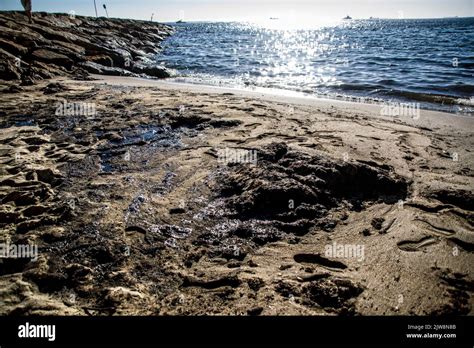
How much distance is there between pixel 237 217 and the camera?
352 centimetres

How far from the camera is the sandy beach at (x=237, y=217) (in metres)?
2.48

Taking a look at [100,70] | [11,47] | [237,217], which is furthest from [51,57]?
[237,217]

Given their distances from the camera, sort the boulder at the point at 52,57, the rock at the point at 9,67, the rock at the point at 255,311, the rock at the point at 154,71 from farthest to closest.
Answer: the rock at the point at 154,71
the boulder at the point at 52,57
the rock at the point at 9,67
the rock at the point at 255,311

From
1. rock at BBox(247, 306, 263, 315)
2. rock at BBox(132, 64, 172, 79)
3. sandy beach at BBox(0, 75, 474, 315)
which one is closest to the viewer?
rock at BBox(247, 306, 263, 315)

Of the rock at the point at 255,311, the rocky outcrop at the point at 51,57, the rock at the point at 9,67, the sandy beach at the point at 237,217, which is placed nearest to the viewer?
the rock at the point at 255,311

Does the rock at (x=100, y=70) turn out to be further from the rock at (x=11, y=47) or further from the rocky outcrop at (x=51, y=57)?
the rock at (x=11, y=47)

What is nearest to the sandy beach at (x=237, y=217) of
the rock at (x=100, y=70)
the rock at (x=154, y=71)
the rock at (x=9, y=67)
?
the rock at (x=9, y=67)

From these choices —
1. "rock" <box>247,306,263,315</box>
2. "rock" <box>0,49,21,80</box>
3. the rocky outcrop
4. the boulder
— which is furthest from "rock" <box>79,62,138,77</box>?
"rock" <box>247,306,263,315</box>

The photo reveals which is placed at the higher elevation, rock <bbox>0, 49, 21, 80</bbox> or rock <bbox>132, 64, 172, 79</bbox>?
rock <bbox>132, 64, 172, 79</bbox>

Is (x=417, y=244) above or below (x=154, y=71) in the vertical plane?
below

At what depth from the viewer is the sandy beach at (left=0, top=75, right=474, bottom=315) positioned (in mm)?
2480

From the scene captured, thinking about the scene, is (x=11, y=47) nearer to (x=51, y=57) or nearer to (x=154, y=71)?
(x=51, y=57)

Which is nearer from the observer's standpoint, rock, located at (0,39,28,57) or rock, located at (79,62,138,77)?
rock, located at (0,39,28,57)

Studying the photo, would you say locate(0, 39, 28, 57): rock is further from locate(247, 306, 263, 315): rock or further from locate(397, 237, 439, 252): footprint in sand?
locate(397, 237, 439, 252): footprint in sand
